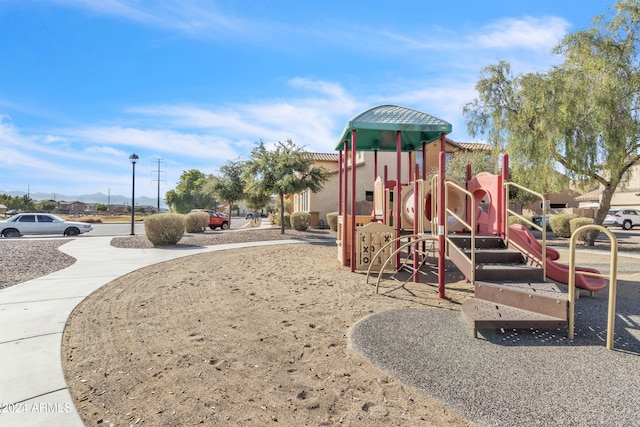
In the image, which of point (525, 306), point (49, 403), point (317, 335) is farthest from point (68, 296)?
point (525, 306)

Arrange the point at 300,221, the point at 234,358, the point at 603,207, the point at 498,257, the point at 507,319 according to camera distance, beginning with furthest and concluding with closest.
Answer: the point at 300,221
the point at 603,207
the point at 498,257
the point at 507,319
the point at 234,358

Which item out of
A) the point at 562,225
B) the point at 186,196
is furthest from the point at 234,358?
the point at 186,196

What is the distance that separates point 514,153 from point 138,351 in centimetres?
1754

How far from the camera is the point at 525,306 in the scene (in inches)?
179

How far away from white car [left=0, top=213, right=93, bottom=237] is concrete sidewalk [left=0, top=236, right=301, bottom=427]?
13644 mm

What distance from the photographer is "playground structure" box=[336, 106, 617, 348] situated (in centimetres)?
448

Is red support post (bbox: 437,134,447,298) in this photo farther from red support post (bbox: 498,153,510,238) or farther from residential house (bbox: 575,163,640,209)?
residential house (bbox: 575,163,640,209)

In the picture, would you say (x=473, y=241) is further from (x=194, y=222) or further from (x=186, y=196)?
(x=186, y=196)

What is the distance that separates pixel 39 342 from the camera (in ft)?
13.0

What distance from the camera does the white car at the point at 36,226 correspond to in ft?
61.5

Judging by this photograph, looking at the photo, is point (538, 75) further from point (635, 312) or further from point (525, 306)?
point (525, 306)

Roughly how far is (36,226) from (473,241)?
910 inches

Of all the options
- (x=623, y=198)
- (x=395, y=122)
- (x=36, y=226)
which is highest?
(x=395, y=122)

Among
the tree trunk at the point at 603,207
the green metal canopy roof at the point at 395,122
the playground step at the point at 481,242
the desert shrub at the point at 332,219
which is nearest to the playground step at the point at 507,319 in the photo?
the playground step at the point at 481,242
